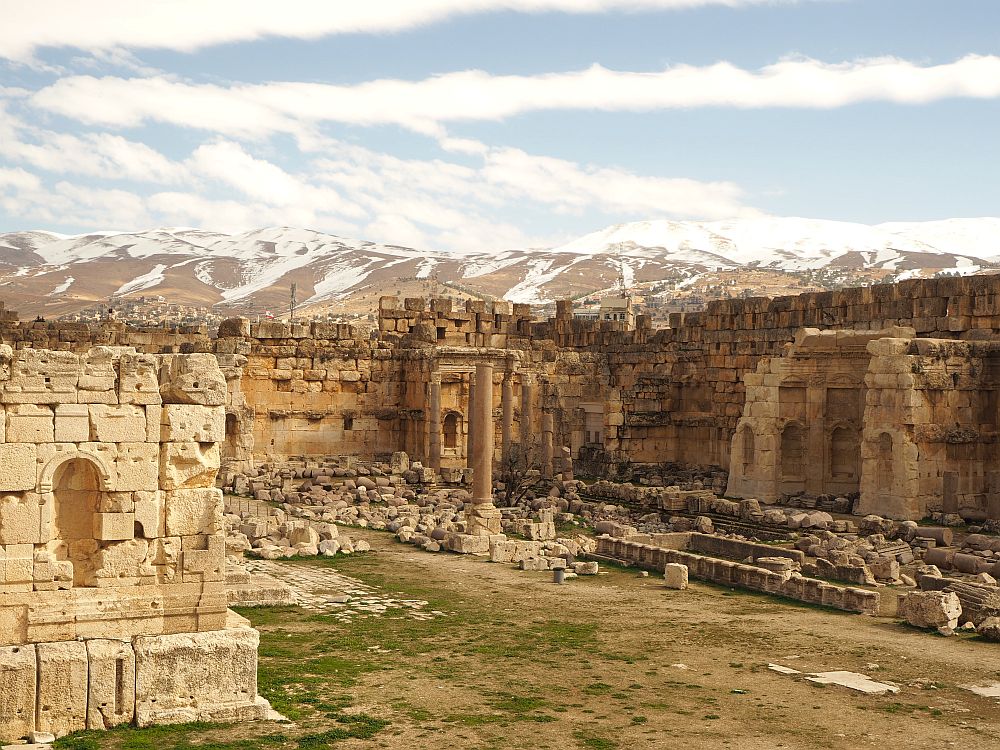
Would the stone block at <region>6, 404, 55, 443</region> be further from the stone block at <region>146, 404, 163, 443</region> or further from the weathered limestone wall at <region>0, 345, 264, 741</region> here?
the stone block at <region>146, 404, 163, 443</region>

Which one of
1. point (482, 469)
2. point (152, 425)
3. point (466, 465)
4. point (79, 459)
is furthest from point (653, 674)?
point (466, 465)

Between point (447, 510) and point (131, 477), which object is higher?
point (131, 477)

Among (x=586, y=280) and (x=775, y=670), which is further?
(x=586, y=280)

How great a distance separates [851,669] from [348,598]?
631 centimetres

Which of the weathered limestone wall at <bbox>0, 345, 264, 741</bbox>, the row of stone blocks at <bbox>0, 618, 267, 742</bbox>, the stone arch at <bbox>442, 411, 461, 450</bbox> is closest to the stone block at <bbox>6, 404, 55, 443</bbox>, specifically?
the weathered limestone wall at <bbox>0, 345, 264, 741</bbox>

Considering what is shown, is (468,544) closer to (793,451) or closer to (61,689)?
(793,451)

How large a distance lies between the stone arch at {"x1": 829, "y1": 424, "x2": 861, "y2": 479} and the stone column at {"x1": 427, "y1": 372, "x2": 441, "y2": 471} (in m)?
9.40

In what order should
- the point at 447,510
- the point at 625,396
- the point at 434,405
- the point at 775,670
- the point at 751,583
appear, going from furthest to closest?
the point at 625,396, the point at 434,405, the point at 447,510, the point at 751,583, the point at 775,670

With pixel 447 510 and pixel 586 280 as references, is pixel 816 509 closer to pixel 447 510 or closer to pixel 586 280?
pixel 447 510

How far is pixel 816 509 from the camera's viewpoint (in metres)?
25.3

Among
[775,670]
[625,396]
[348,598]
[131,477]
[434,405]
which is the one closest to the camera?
[131,477]

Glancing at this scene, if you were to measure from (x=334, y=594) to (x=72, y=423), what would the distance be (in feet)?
21.7

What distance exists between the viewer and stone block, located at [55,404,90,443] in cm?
990

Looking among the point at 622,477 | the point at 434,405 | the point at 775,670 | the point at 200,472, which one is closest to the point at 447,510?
the point at 434,405
